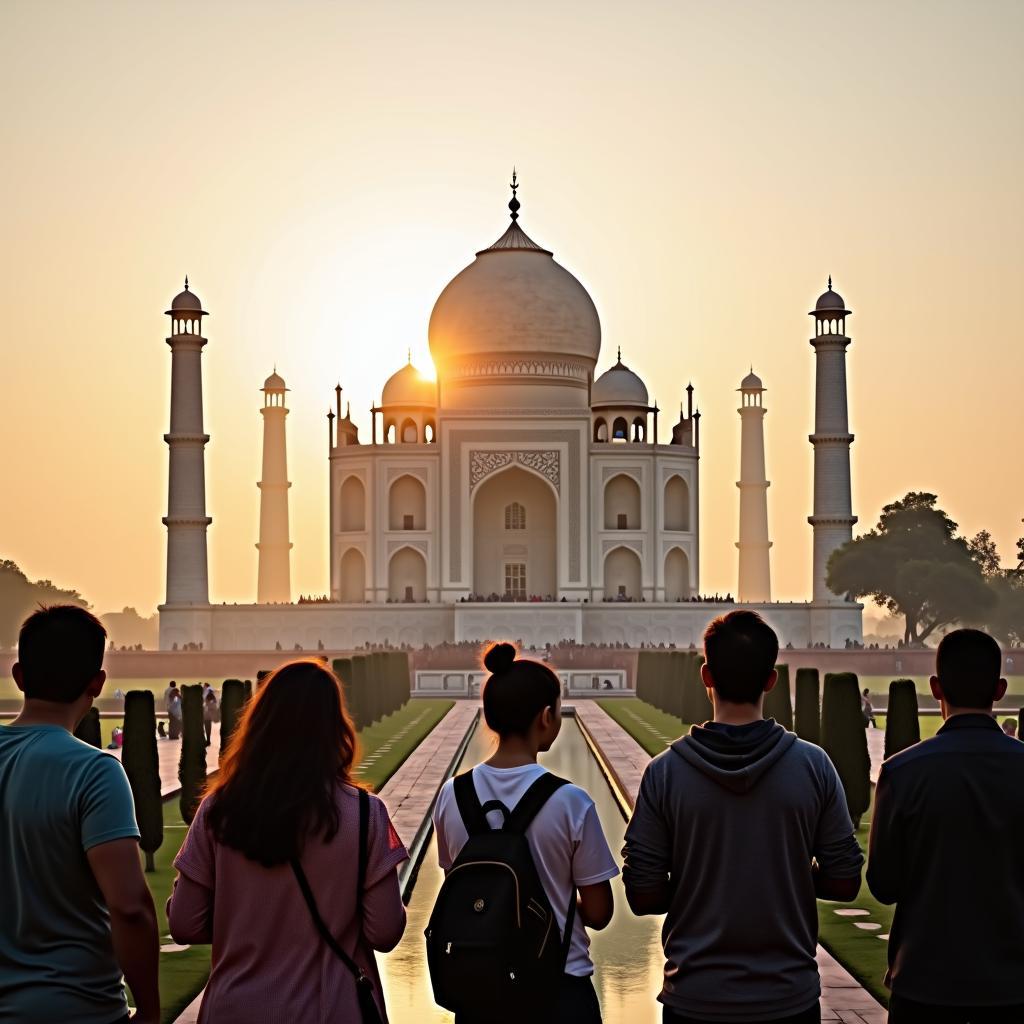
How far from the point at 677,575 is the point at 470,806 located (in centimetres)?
3491

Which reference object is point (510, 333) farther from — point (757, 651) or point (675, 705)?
point (757, 651)

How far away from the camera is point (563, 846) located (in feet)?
9.33

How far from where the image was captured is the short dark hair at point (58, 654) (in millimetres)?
2732

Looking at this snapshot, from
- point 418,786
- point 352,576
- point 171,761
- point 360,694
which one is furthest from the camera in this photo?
point 352,576

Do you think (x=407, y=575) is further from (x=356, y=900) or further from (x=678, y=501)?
(x=356, y=900)

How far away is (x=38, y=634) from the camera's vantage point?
2736 mm

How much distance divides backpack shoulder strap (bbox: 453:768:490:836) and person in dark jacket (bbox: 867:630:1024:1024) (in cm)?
65

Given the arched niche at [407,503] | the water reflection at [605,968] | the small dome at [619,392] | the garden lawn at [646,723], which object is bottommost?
the water reflection at [605,968]

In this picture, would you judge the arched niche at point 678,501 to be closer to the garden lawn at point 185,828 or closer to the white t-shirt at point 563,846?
the garden lawn at point 185,828

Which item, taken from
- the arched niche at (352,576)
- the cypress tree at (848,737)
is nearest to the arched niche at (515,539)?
the arched niche at (352,576)

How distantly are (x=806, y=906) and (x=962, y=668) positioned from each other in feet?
1.75

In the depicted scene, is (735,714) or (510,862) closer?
(510,862)

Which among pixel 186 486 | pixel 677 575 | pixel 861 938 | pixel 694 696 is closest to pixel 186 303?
pixel 186 486

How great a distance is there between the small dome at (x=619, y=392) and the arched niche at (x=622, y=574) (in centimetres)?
391
